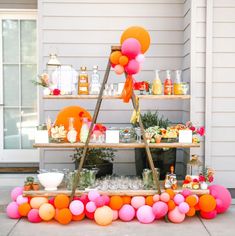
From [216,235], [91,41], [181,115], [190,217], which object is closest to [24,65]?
[91,41]

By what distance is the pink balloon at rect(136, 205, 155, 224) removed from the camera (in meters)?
3.96

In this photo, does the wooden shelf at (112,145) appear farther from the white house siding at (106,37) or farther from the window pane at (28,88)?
the window pane at (28,88)

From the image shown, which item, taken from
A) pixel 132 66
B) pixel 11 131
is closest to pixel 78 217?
pixel 132 66

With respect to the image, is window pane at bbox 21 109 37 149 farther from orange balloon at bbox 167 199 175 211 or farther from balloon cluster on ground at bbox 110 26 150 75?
orange balloon at bbox 167 199 175 211

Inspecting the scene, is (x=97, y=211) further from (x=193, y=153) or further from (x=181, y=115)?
(x=181, y=115)

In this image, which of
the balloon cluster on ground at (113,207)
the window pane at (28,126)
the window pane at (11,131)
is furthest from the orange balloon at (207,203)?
the window pane at (11,131)

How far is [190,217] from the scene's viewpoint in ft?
13.9

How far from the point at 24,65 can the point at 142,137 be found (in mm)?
2255

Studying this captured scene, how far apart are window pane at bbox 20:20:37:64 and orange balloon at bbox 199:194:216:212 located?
286 centimetres

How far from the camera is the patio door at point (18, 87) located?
572 centimetres

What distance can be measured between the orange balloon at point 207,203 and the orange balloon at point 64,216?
1192 millimetres

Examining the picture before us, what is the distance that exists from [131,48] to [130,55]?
0.23 ft

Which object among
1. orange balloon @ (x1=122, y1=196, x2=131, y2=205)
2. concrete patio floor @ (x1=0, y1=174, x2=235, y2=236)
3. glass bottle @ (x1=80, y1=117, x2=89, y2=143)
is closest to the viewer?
concrete patio floor @ (x1=0, y1=174, x2=235, y2=236)

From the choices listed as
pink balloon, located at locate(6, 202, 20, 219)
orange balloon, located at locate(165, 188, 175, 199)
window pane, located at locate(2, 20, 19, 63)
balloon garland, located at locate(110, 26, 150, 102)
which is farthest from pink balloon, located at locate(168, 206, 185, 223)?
window pane, located at locate(2, 20, 19, 63)
